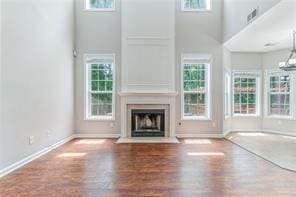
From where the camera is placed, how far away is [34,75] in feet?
15.6

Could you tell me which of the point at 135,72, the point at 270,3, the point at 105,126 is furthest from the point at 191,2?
the point at 105,126

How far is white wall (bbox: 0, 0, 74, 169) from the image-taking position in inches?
154

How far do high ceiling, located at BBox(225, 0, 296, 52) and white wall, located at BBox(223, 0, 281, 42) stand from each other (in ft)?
0.36

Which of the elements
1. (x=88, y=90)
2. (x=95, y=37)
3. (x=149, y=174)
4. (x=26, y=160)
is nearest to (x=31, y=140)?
(x=26, y=160)

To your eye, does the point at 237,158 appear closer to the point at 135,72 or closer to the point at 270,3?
the point at 270,3

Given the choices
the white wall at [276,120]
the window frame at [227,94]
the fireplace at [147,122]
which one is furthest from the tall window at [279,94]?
the fireplace at [147,122]

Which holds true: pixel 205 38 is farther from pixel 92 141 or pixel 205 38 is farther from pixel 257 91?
pixel 92 141

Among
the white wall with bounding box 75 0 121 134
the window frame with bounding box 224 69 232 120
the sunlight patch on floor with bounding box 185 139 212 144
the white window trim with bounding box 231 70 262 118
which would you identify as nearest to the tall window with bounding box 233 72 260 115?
the white window trim with bounding box 231 70 262 118

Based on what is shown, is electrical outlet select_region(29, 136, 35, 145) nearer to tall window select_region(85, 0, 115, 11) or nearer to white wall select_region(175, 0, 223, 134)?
white wall select_region(175, 0, 223, 134)

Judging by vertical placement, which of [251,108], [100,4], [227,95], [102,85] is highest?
[100,4]

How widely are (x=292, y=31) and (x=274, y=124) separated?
11.7 ft

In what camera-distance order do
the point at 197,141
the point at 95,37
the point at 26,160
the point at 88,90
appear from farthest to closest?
the point at 88,90 < the point at 95,37 < the point at 197,141 < the point at 26,160

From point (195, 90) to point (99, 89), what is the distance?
295 cm

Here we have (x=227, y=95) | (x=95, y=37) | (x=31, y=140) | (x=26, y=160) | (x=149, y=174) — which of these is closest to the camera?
(x=149, y=174)
